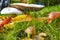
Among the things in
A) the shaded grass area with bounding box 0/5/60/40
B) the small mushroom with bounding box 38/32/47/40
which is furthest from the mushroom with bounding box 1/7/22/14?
the small mushroom with bounding box 38/32/47/40

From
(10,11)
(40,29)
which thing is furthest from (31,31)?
(10,11)

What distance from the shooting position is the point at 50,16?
1433 millimetres

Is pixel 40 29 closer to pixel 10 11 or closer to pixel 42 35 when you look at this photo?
pixel 42 35

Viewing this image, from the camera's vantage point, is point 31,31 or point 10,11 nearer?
point 31,31

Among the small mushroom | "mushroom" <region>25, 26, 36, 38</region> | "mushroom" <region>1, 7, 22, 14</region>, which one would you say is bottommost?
the small mushroom

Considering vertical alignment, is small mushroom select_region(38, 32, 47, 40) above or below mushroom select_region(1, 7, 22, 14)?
below

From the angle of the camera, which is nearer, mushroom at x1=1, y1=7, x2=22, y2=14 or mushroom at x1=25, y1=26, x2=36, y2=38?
mushroom at x1=25, y1=26, x2=36, y2=38

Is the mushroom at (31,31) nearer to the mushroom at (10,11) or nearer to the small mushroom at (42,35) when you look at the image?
the small mushroom at (42,35)

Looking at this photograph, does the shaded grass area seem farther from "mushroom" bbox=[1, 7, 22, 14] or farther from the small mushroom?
"mushroom" bbox=[1, 7, 22, 14]

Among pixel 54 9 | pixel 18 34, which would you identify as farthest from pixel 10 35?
pixel 54 9

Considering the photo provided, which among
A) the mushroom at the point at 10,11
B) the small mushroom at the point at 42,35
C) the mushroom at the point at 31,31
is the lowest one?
the small mushroom at the point at 42,35

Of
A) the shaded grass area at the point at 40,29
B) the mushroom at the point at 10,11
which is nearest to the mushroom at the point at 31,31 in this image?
the shaded grass area at the point at 40,29

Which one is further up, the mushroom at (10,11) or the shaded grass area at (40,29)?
the mushroom at (10,11)

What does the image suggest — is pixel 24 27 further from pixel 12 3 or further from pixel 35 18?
pixel 12 3
